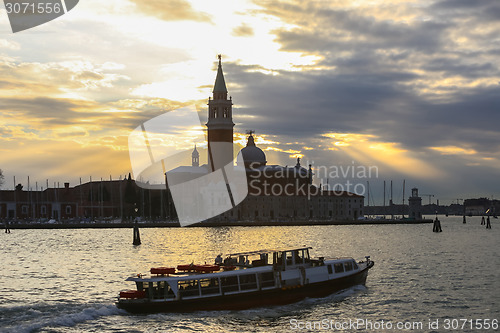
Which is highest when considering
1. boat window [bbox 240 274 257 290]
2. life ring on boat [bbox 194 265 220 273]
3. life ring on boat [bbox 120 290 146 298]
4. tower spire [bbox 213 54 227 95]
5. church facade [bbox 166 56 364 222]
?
tower spire [bbox 213 54 227 95]

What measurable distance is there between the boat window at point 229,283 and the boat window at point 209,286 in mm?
337

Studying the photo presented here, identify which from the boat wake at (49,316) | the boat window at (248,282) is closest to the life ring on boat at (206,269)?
the boat window at (248,282)

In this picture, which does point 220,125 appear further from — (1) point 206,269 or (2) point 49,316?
(2) point 49,316

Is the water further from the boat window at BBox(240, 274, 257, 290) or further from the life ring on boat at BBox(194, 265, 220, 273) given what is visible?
the life ring on boat at BBox(194, 265, 220, 273)

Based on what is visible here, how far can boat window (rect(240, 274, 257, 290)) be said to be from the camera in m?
33.8

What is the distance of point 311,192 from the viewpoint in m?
175

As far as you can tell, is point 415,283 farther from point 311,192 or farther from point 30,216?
point 311,192

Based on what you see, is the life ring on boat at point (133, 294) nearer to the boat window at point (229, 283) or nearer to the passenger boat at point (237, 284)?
the passenger boat at point (237, 284)

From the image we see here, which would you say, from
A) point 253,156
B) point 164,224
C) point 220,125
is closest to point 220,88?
point 220,125

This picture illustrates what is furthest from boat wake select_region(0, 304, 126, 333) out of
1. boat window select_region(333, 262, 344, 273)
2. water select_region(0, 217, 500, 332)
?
boat window select_region(333, 262, 344, 273)

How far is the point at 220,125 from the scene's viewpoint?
147 m

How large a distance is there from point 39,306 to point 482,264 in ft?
129

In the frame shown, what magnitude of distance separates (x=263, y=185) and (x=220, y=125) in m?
25.0

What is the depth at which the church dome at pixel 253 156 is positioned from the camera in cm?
16812
